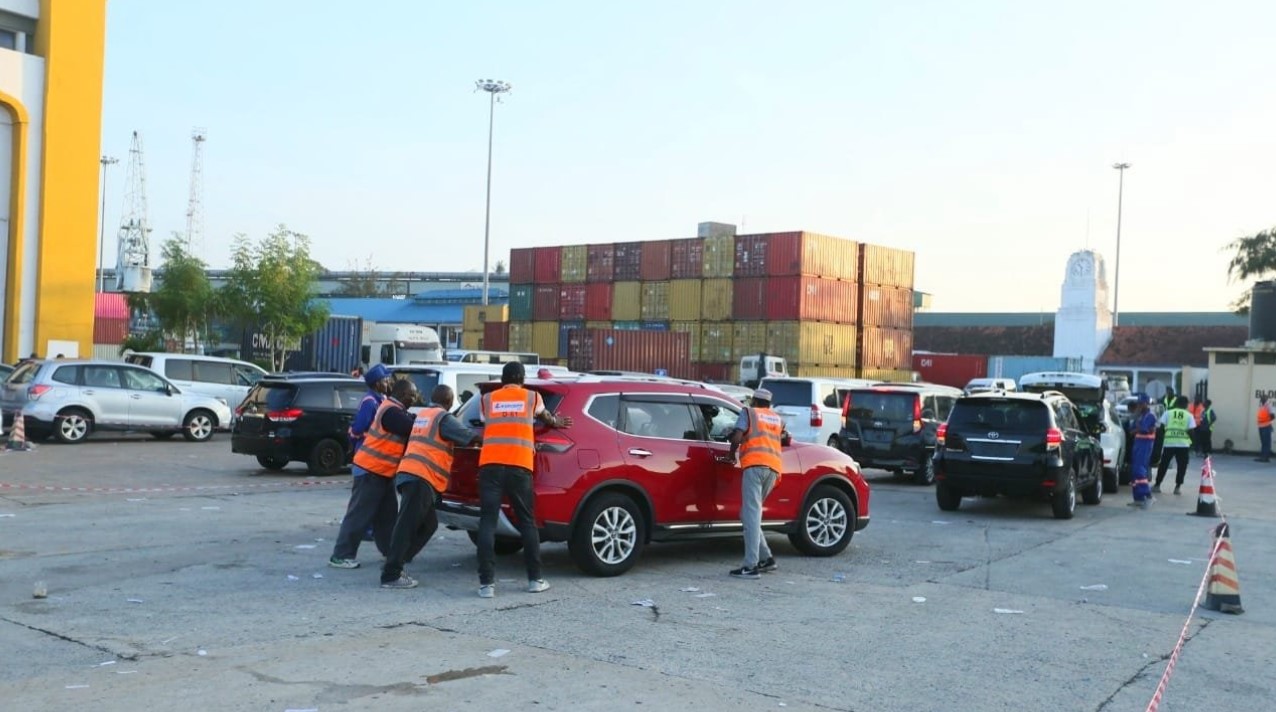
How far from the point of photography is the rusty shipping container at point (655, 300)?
4647cm

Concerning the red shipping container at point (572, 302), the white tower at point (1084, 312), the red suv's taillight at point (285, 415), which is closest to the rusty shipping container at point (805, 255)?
the red shipping container at point (572, 302)

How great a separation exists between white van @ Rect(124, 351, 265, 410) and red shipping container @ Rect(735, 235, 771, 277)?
20.8 m

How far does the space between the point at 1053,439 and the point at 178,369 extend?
63.8 feet

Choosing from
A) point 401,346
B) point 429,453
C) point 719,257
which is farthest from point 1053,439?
point 719,257

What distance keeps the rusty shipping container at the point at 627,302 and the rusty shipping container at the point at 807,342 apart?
6.47 m

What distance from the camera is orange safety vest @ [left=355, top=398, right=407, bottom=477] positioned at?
9875 mm

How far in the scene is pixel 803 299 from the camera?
4191 cm

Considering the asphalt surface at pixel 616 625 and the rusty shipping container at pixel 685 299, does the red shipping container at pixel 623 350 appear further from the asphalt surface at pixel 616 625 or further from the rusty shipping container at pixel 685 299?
the asphalt surface at pixel 616 625

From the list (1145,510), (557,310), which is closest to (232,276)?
(557,310)

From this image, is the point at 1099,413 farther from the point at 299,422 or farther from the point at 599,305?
the point at 599,305

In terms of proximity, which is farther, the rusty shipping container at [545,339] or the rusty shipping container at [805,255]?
the rusty shipping container at [545,339]

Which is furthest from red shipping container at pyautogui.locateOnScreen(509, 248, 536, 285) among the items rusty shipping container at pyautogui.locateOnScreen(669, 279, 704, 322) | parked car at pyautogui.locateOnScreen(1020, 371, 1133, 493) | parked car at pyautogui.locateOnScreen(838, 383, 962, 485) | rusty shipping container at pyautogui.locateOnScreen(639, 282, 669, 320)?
parked car at pyautogui.locateOnScreen(838, 383, 962, 485)

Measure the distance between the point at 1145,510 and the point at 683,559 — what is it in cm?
908

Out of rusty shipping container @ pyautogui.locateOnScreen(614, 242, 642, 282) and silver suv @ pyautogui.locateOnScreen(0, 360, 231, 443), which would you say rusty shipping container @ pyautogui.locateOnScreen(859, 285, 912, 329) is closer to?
rusty shipping container @ pyautogui.locateOnScreen(614, 242, 642, 282)
